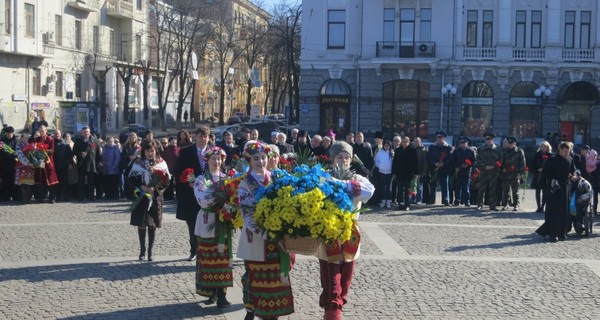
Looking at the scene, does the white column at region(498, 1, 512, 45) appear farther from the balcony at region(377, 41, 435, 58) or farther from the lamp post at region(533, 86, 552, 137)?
the balcony at region(377, 41, 435, 58)

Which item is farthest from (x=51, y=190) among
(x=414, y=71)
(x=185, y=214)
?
(x=414, y=71)

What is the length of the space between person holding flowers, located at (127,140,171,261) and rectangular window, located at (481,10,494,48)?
35.4m

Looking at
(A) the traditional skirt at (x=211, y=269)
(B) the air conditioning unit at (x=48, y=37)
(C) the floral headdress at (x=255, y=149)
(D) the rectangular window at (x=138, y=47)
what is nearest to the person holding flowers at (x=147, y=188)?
(A) the traditional skirt at (x=211, y=269)

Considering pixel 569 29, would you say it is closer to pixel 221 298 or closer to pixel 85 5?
pixel 85 5

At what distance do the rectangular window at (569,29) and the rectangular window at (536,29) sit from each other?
1.41 m

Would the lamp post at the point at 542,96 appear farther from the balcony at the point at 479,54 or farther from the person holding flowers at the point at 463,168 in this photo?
the person holding flowers at the point at 463,168

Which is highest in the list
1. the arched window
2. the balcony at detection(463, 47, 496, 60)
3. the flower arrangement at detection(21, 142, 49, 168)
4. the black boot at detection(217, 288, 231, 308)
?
the balcony at detection(463, 47, 496, 60)

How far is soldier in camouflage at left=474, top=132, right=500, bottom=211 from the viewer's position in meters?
19.8

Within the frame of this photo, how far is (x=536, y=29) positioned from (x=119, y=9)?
29.2 metres

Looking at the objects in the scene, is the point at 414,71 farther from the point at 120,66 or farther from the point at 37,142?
the point at 37,142

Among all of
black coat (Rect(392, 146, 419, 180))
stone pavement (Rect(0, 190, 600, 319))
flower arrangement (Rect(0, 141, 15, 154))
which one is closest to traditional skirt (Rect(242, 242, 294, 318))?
stone pavement (Rect(0, 190, 600, 319))

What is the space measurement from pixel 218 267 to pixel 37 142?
12.3 metres

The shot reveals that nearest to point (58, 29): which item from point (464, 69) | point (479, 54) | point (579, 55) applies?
point (464, 69)

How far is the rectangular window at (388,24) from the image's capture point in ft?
148
